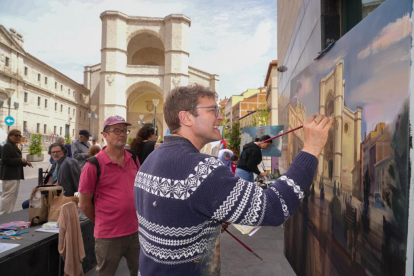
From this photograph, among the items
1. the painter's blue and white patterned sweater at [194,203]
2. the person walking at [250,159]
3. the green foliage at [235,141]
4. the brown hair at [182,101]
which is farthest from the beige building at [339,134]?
the green foliage at [235,141]

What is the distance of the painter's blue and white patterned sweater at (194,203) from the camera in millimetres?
1175

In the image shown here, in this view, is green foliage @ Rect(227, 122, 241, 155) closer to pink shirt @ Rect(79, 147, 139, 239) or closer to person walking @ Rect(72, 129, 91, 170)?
person walking @ Rect(72, 129, 91, 170)

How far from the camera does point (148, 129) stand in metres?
5.39

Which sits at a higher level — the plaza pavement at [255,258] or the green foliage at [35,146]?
the green foliage at [35,146]

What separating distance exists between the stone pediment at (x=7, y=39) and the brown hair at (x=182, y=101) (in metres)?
36.1

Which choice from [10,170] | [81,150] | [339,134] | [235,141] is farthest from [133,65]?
[339,134]

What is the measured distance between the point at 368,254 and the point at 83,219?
150 inches

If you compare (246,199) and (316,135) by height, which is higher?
(316,135)

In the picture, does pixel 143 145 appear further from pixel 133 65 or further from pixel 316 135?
pixel 133 65

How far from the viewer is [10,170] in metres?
6.20

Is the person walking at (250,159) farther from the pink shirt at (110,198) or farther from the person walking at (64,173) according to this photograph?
the pink shirt at (110,198)

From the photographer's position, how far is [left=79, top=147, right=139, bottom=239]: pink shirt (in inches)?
110

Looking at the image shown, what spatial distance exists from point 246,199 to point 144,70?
42399 millimetres

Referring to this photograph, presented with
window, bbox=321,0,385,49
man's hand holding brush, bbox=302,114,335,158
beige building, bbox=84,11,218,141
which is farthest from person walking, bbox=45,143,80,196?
beige building, bbox=84,11,218,141
